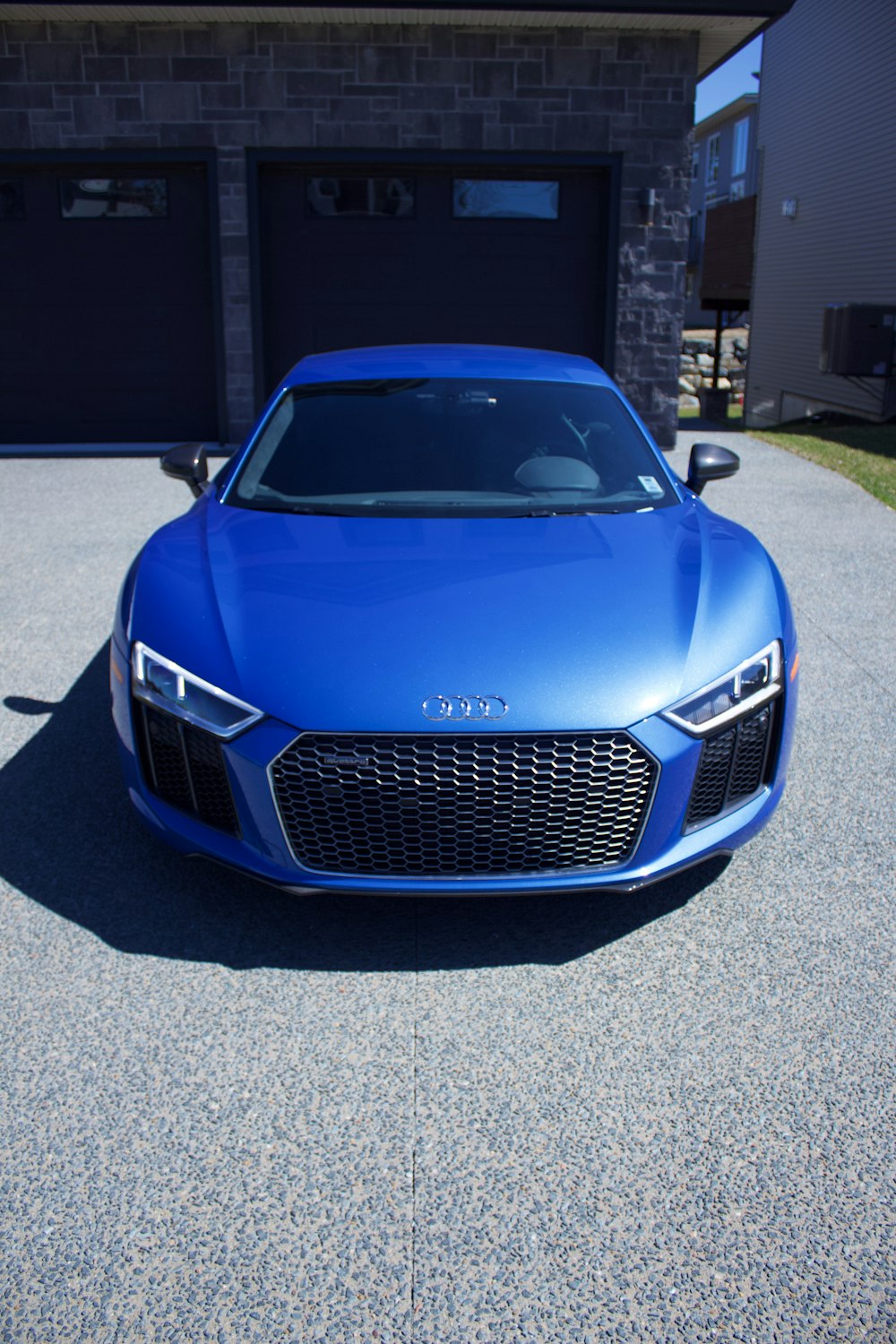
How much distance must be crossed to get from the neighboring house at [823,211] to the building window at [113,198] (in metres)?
11.4

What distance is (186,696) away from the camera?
296 centimetres

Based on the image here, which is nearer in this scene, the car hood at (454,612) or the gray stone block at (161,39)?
the car hood at (454,612)

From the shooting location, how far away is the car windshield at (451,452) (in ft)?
13.2

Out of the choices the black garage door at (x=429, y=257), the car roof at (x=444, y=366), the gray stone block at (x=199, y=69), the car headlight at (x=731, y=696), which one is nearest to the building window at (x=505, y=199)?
the black garage door at (x=429, y=257)

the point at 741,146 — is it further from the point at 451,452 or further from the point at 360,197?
the point at 451,452

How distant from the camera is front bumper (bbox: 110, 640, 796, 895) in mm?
2846

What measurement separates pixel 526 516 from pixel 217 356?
8401 mm

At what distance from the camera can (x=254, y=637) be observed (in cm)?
301

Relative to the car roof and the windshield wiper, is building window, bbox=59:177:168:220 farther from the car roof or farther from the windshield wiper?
the windshield wiper

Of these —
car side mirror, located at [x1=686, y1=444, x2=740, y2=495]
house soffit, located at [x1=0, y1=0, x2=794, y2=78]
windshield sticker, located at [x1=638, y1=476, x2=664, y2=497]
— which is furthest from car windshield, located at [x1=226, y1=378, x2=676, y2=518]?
house soffit, located at [x1=0, y1=0, x2=794, y2=78]

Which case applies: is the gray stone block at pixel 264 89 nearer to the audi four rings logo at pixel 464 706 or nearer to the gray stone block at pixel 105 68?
the gray stone block at pixel 105 68

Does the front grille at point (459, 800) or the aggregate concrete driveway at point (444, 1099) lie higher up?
the front grille at point (459, 800)

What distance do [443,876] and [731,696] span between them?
2.90 ft

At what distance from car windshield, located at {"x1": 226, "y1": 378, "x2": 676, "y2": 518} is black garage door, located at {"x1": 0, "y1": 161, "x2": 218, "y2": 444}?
7.53 m
